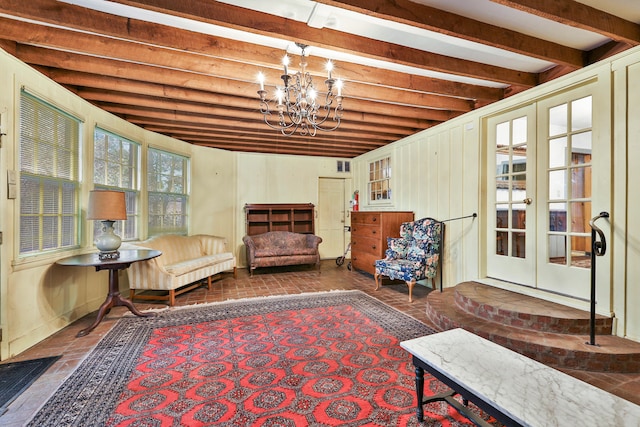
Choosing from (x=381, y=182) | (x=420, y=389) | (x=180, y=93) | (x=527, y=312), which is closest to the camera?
(x=420, y=389)

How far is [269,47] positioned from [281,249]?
3.75m

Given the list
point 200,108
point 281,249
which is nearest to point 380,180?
point 281,249

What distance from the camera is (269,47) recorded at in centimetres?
266

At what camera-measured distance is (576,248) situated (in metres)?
2.89

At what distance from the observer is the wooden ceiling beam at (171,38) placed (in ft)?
6.60

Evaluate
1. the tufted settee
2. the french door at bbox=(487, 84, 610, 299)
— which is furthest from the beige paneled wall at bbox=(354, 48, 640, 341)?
the tufted settee

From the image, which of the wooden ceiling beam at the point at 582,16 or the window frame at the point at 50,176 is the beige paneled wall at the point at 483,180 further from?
the window frame at the point at 50,176

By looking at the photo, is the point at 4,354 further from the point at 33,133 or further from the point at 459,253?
the point at 459,253

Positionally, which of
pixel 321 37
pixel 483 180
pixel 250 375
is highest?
pixel 321 37

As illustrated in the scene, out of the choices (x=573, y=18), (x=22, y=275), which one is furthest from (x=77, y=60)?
(x=573, y=18)

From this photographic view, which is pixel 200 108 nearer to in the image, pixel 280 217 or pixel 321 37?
pixel 321 37

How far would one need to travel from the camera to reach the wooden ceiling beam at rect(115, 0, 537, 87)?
1928mm

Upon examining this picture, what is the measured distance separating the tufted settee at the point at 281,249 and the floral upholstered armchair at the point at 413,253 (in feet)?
5.17

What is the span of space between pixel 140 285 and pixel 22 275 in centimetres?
133
